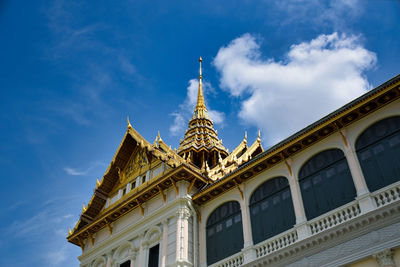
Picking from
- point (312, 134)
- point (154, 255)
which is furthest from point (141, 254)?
point (312, 134)

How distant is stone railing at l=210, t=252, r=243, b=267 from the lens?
18816 mm

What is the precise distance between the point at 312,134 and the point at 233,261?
252 inches

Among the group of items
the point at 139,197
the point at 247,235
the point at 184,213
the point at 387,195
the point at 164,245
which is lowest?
the point at 387,195

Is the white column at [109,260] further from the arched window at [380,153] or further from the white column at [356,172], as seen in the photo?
the arched window at [380,153]

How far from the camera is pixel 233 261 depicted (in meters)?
19.2

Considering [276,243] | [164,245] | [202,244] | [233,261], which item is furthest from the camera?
[164,245]

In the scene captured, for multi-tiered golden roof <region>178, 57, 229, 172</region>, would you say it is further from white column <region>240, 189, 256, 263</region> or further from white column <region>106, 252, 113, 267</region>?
white column <region>240, 189, 256, 263</region>

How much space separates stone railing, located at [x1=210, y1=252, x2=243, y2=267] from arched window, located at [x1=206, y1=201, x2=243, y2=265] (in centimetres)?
45

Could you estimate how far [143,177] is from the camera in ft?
87.1

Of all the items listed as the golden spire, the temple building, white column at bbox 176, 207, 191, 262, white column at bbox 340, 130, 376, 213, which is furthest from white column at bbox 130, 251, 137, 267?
the golden spire

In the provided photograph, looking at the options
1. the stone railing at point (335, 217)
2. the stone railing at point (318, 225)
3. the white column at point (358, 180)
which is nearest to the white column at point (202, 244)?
the stone railing at point (318, 225)

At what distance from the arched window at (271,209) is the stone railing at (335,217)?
1179 mm

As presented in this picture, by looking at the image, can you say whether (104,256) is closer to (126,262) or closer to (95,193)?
(126,262)

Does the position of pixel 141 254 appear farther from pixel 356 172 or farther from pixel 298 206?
pixel 356 172
